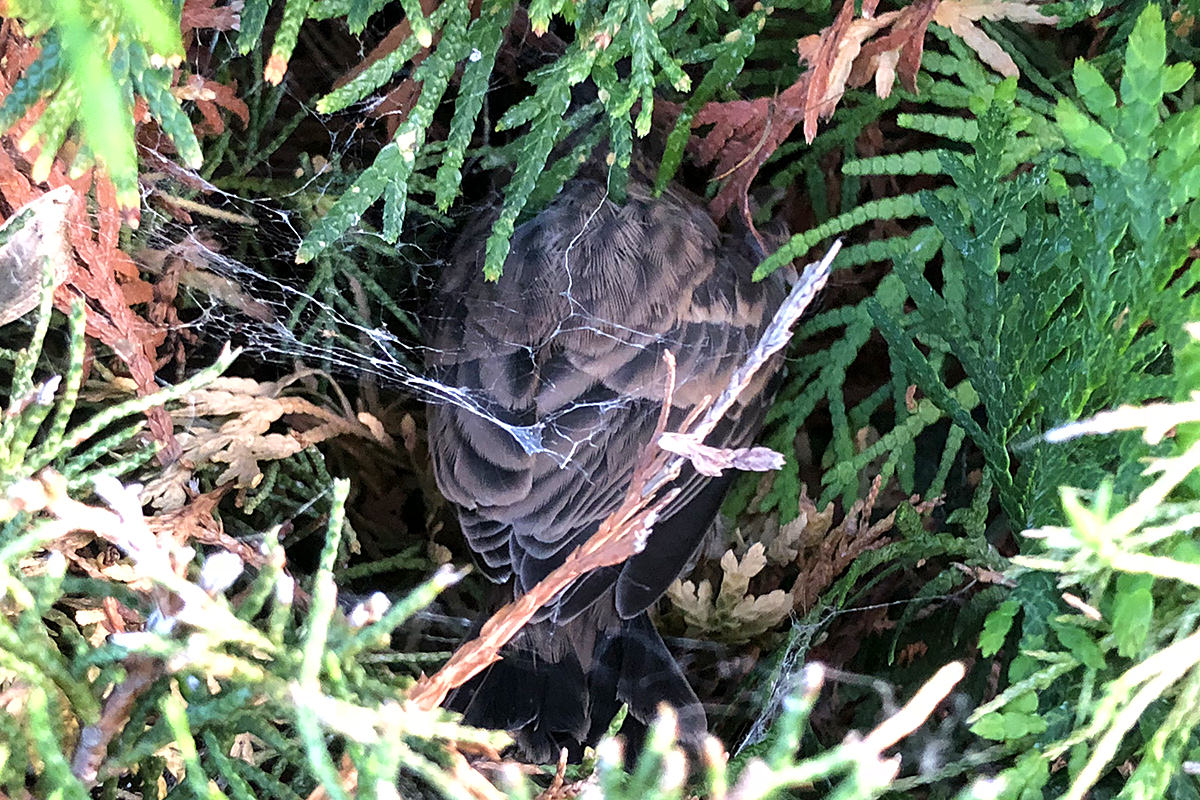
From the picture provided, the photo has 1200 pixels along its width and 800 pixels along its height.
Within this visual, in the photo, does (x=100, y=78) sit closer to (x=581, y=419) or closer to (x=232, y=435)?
(x=232, y=435)

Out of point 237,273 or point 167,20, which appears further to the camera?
point 237,273

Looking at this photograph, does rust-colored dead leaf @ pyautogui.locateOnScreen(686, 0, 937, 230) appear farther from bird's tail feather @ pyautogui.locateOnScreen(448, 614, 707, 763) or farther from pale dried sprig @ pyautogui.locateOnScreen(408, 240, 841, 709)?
bird's tail feather @ pyautogui.locateOnScreen(448, 614, 707, 763)

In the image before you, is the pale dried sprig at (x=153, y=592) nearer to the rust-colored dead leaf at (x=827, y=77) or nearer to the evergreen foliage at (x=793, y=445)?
the evergreen foliage at (x=793, y=445)

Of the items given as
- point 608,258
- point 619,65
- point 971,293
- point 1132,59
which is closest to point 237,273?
point 608,258

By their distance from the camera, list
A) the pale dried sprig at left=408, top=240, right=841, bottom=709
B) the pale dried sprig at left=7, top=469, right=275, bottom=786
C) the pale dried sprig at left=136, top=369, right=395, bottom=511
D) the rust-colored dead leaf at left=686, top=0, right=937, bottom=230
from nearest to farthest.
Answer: the pale dried sprig at left=7, top=469, right=275, bottom=786, the pale dried sprig at left=408, top=240, right=841, bottom=709, the rust-colored dead leaf at left=686, top=0, right=937, bottom=230, the pale dried sprig at left=136, top=369, right=395, bottom=511

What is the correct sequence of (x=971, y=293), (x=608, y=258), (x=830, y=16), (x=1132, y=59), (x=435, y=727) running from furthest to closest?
(x=608, y=258) → (x=830, y=16) → (x=971, y=293) → (x=1132, y=59) → (x=435, y=727)

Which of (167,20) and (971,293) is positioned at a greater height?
(167,20)

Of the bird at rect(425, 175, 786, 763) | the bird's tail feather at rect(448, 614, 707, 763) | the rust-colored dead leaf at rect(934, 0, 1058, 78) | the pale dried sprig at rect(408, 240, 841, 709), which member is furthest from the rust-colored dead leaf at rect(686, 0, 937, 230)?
the bird's tail feather at rect(448, 614, 707, 763)

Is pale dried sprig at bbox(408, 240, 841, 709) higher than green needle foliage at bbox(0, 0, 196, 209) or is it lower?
lower

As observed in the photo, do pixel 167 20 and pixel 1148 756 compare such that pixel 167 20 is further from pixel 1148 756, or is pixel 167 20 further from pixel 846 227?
pixel 1148 756
